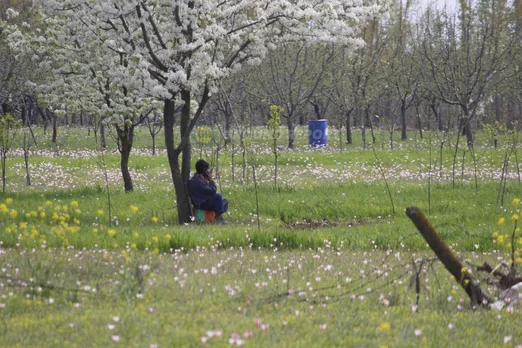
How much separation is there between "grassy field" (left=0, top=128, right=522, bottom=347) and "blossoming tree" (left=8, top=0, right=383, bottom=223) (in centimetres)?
290

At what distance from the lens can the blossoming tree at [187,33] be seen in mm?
12195

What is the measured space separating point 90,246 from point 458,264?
590cm

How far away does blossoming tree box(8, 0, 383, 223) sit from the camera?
12195mm

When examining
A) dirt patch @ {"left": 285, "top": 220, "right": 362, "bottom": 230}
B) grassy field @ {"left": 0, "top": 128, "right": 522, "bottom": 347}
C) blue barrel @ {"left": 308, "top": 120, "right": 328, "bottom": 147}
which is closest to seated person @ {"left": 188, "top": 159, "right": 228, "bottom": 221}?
grassy field @ {"left": 0, "top": 128, "right": 522, "bottom": 347}

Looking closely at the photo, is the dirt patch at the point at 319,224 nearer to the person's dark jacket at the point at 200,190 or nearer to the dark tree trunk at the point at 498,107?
the person's dark jacket at the point at 200,190

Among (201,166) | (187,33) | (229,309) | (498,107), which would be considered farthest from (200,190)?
(498,107)

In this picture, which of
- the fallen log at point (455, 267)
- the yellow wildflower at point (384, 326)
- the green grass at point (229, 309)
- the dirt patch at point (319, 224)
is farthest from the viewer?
the dirt patch at point (319, 224)

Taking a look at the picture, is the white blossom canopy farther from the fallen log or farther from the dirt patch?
the fallen log

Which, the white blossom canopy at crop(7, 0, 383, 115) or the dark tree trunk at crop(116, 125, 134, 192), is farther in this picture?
the dark tree trunk at crop(116, 125, 134, 192)

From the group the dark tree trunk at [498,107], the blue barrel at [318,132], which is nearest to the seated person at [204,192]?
the blue barrel at [318,132]

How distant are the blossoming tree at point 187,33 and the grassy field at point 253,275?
290cm

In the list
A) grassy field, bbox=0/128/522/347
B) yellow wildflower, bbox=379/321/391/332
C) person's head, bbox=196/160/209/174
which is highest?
person's head, bbox=196/160/209/174

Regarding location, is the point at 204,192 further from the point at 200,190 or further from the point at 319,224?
the point at 319,224

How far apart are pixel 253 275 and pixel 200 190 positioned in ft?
20.5
